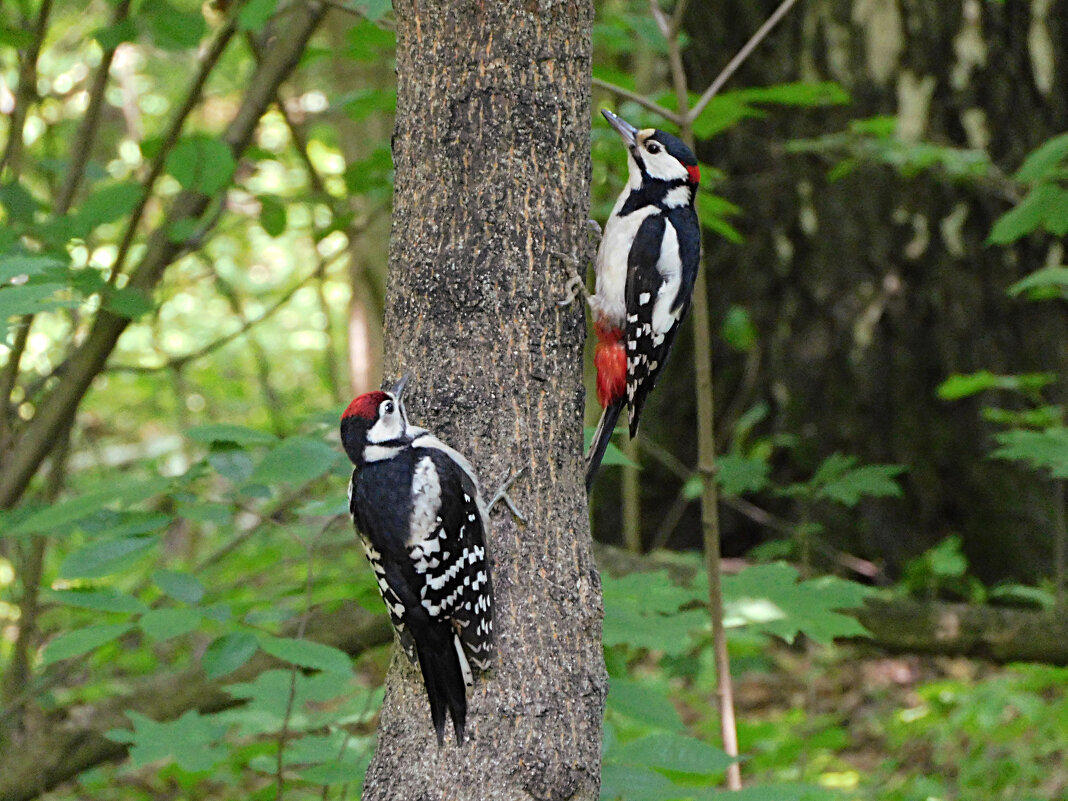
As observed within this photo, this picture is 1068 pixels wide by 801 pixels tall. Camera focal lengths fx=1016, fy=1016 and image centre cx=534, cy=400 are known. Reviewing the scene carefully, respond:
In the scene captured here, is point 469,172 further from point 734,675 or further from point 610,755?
point 734,675

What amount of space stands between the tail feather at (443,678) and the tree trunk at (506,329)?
26 mm

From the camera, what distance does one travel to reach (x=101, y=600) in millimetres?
2215

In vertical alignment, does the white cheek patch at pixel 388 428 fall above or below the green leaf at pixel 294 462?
above

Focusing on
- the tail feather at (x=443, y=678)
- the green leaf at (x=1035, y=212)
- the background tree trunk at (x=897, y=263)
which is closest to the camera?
the tail feather at (x=443, y=678)

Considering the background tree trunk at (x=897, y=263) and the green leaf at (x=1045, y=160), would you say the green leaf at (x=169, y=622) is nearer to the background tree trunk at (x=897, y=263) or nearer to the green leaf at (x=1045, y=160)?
the green leaf at (x=1045, y=160)

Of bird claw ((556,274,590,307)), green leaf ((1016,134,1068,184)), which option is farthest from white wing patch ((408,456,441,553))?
green leaf ((1016,134,1068,184))

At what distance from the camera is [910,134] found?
5039mm

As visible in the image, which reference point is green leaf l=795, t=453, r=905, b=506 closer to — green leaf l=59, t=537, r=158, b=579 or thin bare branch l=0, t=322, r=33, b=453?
green leaf l=59, t=537, r=158, b=579

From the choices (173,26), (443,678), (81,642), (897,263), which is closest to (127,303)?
(173,26)

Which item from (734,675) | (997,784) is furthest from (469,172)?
(997,784)

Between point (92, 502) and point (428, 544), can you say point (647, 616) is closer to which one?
point (428, 544)

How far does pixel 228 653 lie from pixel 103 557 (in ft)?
1.13

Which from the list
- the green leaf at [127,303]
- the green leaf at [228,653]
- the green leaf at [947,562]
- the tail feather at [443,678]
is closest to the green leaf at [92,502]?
the green leaf at [228,653]

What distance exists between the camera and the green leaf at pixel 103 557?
7.09ft
